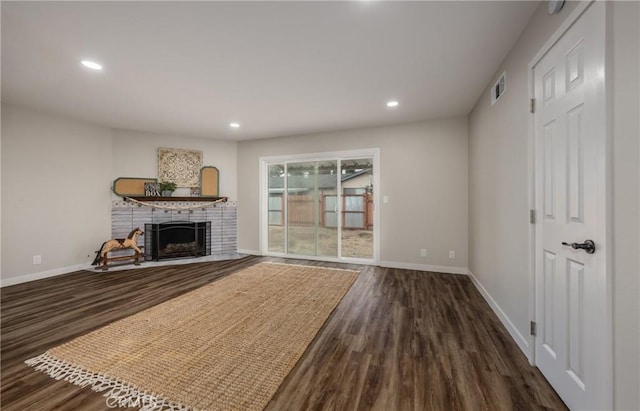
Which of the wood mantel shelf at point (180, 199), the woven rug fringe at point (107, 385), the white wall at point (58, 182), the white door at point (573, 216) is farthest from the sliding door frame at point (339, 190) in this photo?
the woven rug fringe at point (107, 385)

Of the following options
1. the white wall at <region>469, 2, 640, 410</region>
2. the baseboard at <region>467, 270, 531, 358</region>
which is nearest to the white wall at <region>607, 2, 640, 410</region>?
the white wall at <region>469, 2, 640, 410</region>

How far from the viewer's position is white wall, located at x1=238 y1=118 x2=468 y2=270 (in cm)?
404

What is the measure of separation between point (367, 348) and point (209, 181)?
Result: 468 cm

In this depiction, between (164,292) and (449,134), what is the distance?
4827 millimetres

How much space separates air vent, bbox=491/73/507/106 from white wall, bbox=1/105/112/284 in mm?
6054

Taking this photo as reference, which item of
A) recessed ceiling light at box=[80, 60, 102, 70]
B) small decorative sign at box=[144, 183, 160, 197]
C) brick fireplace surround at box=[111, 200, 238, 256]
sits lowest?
brick fireplace surround at box=[111, 200, 238, 256]

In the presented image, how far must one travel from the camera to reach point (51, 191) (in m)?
3.90

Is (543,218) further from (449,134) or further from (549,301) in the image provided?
(449,134)

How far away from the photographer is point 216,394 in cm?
150

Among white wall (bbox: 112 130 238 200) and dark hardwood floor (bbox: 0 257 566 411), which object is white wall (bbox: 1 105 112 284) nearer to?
white wall (bbox: 112 130 238 200)

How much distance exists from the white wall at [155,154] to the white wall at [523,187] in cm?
472

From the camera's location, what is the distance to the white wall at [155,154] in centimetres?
469

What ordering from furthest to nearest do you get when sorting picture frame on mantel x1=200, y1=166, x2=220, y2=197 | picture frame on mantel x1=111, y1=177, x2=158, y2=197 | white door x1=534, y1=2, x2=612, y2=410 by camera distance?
picture frame on mantel x1=200, y1=166, x2=220, y2=197 → picture frame on mantel x1=111, y1=177, x2=158, y2=197 → white door x1=534, y1=2, x2=612, y2=410

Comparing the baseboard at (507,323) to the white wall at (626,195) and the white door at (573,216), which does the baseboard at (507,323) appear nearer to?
the white door at (573,216)
